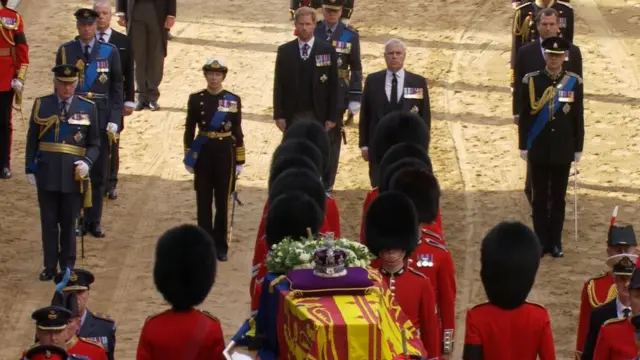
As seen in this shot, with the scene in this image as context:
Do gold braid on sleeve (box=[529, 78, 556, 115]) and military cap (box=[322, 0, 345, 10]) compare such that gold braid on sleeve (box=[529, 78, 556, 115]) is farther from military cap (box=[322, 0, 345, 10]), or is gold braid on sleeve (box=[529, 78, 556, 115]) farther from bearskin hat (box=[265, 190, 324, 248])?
bearskin hat (box=[265, 190, 324, 248])

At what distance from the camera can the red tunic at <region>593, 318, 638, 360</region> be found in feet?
27.3

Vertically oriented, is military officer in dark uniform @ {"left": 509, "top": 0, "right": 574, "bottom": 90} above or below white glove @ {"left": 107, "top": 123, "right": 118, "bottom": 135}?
above

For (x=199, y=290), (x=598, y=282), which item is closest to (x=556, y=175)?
(x=598, y=282)

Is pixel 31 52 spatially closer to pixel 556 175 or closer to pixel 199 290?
pixel 556 175

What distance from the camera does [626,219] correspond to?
14.6 m

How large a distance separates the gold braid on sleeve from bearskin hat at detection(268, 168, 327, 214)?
119 inches

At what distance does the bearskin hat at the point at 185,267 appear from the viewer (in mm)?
8922

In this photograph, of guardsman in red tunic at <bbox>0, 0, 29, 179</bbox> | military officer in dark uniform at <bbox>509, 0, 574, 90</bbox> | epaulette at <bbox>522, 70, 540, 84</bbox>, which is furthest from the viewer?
military officer in dark uniform at <bbox>509, 0, 574, 90</bbox>

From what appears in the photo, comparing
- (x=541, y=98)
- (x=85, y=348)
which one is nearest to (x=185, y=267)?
(x=85, y=348)

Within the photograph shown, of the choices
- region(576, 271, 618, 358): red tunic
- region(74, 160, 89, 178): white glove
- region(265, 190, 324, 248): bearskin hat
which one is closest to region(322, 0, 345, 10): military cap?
region(74, 160, 89, 178): white glove

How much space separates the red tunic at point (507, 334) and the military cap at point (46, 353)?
2078 millimetres

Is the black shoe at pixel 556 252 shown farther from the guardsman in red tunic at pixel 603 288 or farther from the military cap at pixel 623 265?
the military cap at pixel 623 265

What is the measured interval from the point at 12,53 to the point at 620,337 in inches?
326

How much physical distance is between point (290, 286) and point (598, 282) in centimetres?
220
